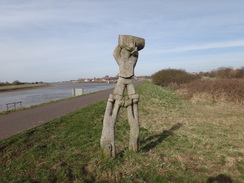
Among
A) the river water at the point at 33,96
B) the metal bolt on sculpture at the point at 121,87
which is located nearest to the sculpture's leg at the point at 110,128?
the metal bolt on sculpture at the point at 121,87

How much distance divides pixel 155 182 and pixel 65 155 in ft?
8.26

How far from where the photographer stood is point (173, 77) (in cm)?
3778

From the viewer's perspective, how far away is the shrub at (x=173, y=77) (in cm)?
3559

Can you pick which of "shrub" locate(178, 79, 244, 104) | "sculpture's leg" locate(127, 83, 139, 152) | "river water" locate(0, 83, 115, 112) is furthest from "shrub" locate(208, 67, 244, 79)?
"sculpture's leg" locate(127, 83, 139, 152)

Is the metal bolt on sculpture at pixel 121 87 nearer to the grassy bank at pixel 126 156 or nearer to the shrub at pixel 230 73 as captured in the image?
the grassy bank at pixel 126 156

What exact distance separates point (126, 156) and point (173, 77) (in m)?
35.1

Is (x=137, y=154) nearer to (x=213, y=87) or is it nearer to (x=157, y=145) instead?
(x=157, y=145)

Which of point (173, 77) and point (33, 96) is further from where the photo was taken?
point (173, 77)

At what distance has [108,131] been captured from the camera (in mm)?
4406

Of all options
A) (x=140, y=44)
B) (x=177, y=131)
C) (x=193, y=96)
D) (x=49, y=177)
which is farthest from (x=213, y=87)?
(x=49, y=177)

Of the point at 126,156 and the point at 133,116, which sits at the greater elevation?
the point at 133,116

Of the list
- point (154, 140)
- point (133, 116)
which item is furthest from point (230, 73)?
point (133, 116)

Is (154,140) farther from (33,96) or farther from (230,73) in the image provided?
(230,73)

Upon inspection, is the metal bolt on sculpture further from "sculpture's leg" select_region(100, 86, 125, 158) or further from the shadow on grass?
the shadow on grass
